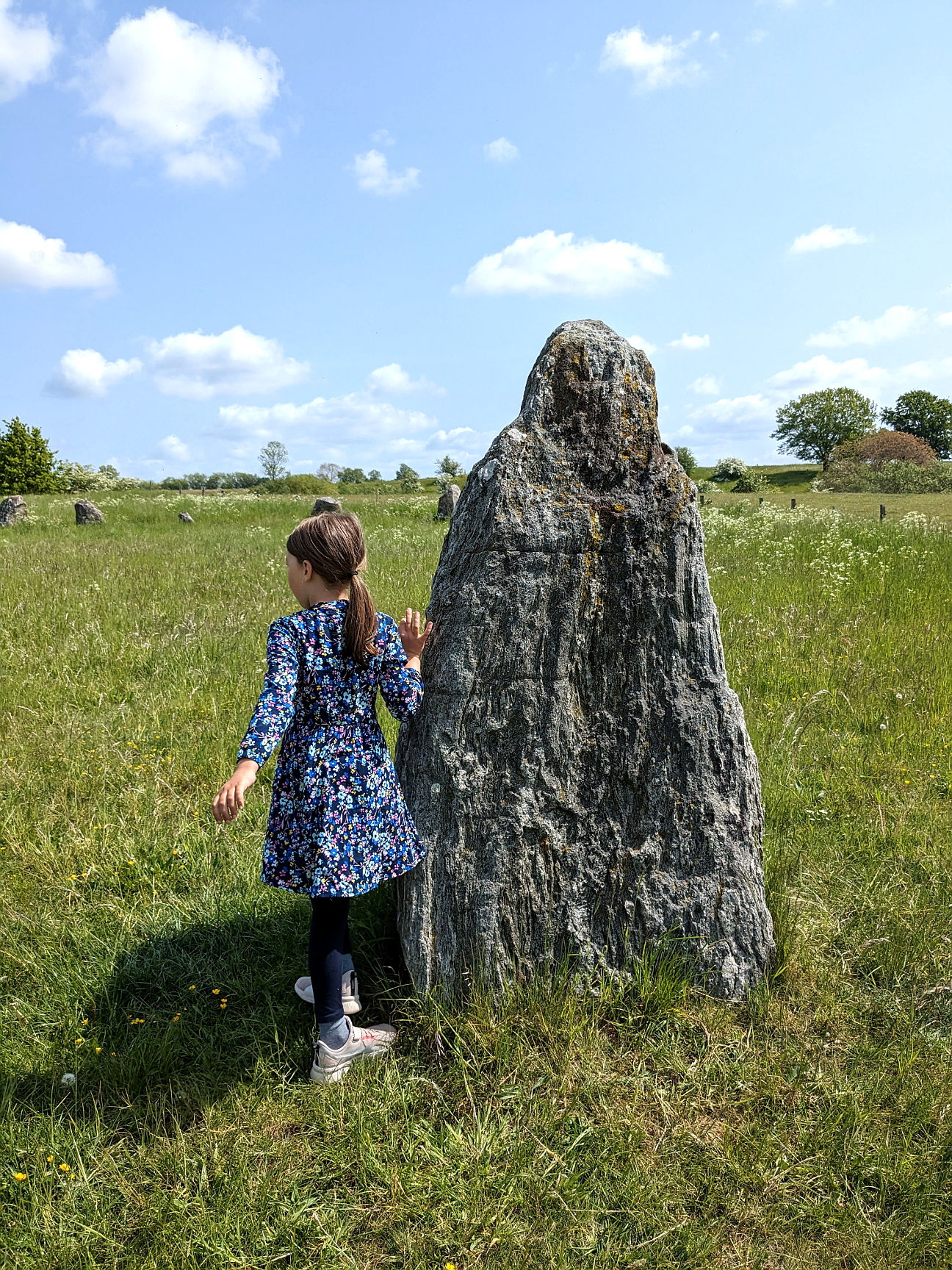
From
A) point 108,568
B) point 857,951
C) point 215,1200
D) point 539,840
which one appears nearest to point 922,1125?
point 857,951

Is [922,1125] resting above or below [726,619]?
below

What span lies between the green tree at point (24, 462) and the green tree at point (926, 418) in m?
74.2

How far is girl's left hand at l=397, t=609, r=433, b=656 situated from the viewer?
2996 millimetres

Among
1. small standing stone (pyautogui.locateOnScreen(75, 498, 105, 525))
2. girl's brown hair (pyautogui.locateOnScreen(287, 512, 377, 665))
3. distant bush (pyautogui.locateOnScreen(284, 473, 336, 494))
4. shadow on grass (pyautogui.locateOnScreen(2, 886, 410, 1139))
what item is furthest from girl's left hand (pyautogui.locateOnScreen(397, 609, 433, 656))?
distant bush (pyautogui.locateOnScreen(284, 473, 336, 494))

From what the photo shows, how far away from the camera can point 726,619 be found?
27.4 ft

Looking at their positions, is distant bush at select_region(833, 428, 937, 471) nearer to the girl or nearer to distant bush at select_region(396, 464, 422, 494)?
distant bush at select_region(396, 464, 422, 494)

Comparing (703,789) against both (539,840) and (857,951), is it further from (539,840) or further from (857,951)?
(857,951)

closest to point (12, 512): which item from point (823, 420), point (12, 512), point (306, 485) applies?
point (12, 512)

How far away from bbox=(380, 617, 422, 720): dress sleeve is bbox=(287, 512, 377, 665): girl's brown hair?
0.08 m

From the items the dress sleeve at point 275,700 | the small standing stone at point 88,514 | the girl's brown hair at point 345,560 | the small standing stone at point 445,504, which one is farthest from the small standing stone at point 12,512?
the dress sleeve at point 275,700

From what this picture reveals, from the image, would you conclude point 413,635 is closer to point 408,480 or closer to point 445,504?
point 445,504

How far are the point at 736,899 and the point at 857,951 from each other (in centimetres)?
88

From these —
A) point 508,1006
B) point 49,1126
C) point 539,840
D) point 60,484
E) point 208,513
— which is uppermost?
point 60,484

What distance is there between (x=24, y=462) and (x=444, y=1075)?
52237 millimetres
